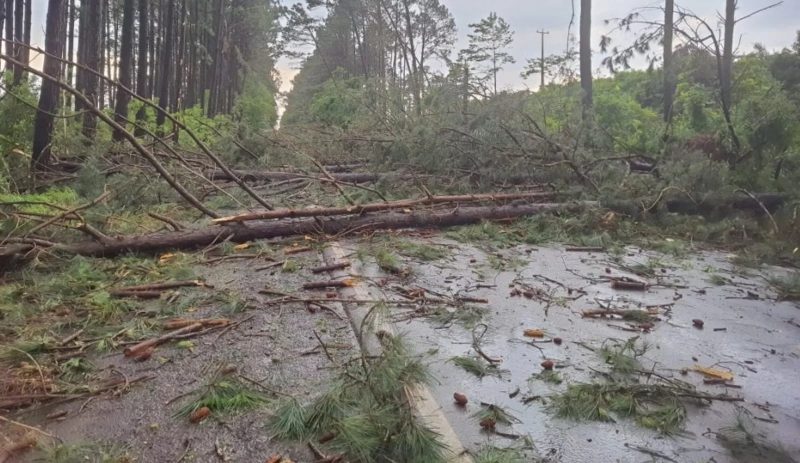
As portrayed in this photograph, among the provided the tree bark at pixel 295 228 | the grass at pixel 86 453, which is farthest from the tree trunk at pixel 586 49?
the grass at pixel 86 453

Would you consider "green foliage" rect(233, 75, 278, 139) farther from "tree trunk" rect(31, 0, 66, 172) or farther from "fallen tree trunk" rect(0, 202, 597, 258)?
"fallen tree trunk" rect(0, 202, 597, 258)

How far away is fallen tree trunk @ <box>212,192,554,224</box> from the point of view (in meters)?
5.44

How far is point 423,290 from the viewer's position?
4.06 metres

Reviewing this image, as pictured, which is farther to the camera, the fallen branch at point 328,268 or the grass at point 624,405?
the fallen branch at point 328,268

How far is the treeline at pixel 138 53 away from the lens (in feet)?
26.8

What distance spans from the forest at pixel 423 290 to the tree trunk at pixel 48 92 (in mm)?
46

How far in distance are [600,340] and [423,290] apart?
142cm

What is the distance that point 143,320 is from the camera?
128 inches

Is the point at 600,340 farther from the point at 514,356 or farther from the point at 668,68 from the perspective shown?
the point at 668,68

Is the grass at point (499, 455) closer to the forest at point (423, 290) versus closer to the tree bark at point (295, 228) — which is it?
the forest at point (423, 290)

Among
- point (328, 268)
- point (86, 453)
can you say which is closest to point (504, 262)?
point (328, 268)

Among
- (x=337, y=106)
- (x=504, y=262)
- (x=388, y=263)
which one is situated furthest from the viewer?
(x=337, y=106)

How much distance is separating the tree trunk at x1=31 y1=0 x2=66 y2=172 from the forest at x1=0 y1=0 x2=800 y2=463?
0.05 meters

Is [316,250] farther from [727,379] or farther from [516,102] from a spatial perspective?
[516,102]
